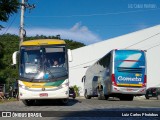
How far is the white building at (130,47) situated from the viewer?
5728 cm

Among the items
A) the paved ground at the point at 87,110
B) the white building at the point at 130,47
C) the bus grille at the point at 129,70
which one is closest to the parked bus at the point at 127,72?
the bus grille at the point at 129,70

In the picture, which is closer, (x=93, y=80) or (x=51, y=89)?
(x=51, y=89)

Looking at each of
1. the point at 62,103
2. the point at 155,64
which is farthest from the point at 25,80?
the point at 155,64

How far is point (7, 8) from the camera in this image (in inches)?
642

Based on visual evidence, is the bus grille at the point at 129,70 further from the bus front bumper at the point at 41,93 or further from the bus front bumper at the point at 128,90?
the bus front bumper at the point at 41,93

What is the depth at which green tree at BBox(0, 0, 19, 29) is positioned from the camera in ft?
52.7

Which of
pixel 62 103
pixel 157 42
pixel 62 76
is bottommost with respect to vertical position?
pixel 62 103

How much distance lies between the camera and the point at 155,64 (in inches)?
2263

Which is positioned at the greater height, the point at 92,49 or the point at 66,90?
the point at 92,49

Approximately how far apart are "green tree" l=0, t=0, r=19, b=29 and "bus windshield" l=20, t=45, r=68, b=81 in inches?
143

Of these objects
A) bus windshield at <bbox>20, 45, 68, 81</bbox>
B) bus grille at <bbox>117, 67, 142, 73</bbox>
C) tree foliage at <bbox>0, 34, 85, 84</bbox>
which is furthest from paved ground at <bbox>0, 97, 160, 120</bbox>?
tree foliage at <bbox>0, 34, 85, 84</bbox>

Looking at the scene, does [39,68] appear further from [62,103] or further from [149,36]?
[149,36]

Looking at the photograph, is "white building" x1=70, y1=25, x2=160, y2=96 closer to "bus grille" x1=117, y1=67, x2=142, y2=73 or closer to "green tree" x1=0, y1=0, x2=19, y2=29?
"bus grille" x1=117, y1=67, x2=142, y2=73

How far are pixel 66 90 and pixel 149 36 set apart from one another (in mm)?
39730
